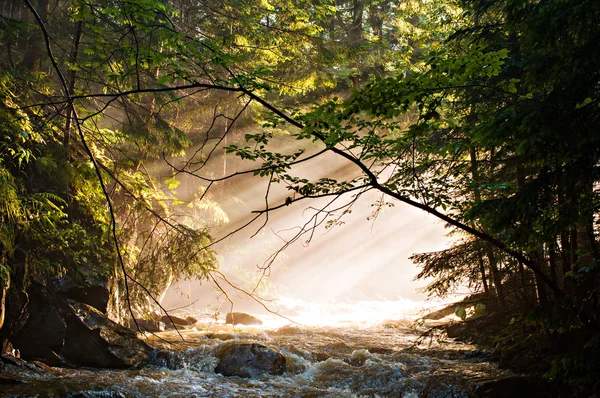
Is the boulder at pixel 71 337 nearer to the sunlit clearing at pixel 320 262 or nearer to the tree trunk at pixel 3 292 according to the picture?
the tree trunk at pixel 3 292

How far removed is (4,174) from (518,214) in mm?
6540

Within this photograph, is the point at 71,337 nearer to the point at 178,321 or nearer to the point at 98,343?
the point at 98,343

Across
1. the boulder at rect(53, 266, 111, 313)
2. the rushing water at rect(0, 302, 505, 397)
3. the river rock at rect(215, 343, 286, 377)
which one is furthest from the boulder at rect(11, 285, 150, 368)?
the river rock at rect(215, 343, 286, 377)

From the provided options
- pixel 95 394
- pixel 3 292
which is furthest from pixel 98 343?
pixel 3 292

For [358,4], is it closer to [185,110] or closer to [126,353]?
[185,110]

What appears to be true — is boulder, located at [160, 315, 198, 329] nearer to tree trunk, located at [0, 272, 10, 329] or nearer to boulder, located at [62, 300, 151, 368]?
boulder, located at [62, 300, 151, 368]

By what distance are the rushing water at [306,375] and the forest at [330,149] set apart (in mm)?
934

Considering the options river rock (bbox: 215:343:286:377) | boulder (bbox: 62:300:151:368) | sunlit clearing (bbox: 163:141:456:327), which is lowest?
river rock (bbox: 215:343:286:377)

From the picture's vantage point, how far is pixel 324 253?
42.8 meters

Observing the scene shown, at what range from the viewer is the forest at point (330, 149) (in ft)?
10.7

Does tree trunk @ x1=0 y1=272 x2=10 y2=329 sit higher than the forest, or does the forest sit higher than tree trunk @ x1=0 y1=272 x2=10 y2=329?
the forest

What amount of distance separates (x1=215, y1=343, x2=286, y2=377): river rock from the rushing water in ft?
0.66

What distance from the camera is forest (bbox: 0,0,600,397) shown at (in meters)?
3.26

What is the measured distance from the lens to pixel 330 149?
3562 mm
